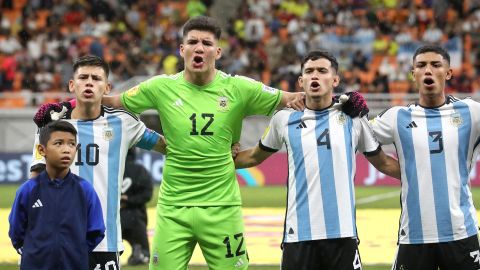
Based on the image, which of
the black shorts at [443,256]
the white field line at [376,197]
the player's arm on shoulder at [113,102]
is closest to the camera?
the black shorts at [443,256]

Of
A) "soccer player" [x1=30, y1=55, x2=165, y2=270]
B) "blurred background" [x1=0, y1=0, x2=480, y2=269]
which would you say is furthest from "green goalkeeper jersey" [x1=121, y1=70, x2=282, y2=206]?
"blurred background" [x1=0, y1=0, x2=480, y2=269]

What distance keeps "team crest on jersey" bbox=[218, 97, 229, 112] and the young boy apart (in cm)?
131

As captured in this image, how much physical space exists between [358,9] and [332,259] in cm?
2261

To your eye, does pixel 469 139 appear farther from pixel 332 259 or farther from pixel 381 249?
pixel 381 249

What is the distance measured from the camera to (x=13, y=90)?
26.7m

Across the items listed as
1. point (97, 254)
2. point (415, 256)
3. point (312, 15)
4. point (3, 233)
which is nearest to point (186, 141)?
point (97, 254)

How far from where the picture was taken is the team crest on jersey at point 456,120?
25.4 ft

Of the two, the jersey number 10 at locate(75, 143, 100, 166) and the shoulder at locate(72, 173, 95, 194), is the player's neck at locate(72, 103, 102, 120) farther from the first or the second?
the shoulder at locate(72, 173, 95, 194)

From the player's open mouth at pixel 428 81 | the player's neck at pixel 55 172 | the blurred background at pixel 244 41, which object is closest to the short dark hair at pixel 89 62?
the player's neck at pixel 55 172

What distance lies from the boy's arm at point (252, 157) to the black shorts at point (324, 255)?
89 centimetres

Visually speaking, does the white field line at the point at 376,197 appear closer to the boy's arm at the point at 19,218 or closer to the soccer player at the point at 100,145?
the soccer player at the point at 100,145

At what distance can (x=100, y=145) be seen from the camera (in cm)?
776

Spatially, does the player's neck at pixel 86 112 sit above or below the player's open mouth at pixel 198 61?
below

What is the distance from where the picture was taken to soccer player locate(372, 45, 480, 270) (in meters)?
7.60
